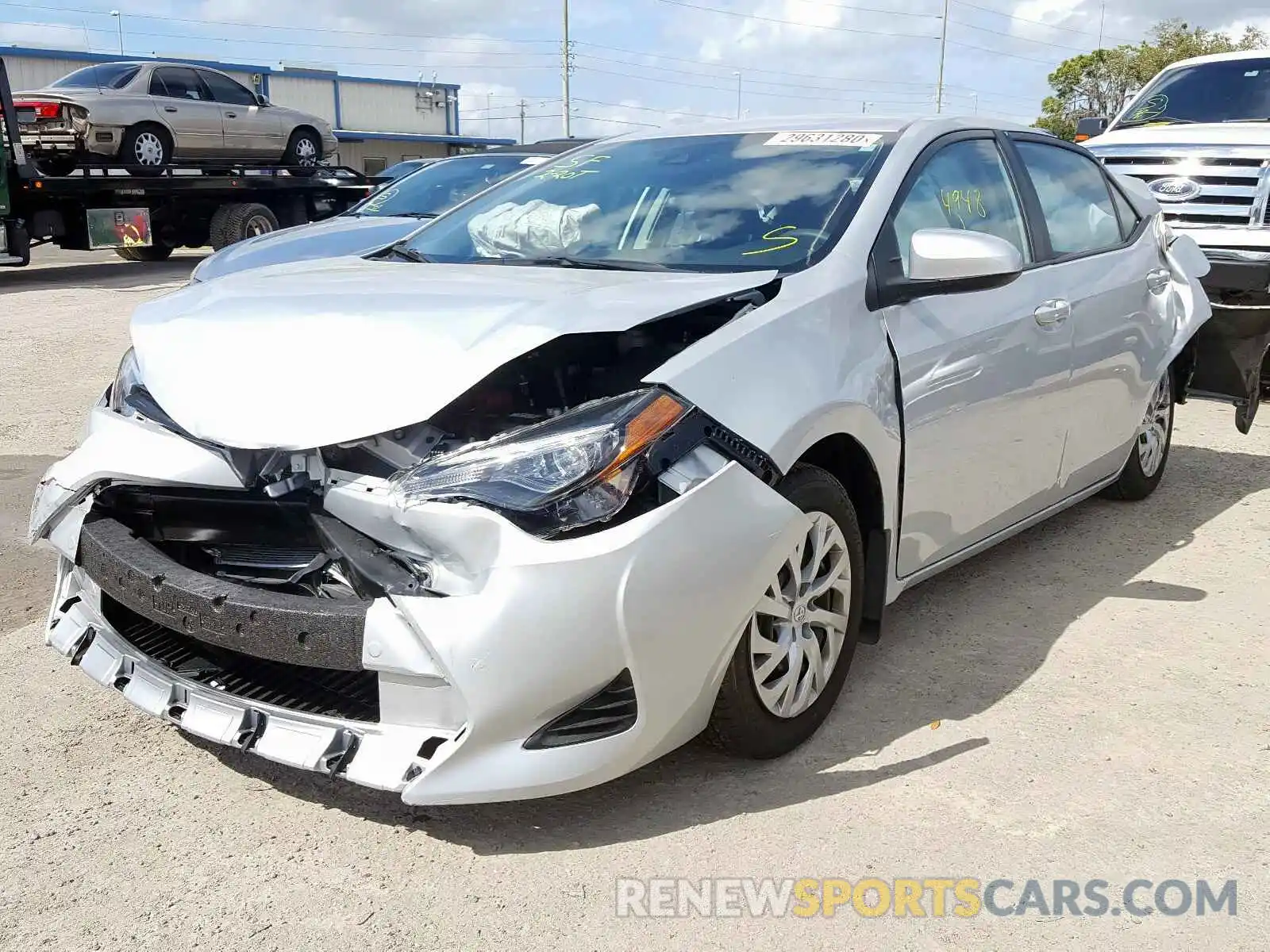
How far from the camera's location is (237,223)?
17.3 m

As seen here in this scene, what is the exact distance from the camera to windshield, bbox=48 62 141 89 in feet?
50.0

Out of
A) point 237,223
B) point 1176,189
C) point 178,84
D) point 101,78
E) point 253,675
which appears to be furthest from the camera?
point 237,223

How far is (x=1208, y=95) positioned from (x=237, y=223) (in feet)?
42.7

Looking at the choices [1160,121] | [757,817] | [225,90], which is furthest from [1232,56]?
Result: [225,90]

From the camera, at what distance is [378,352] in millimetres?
2725

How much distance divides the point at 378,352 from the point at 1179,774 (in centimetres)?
231

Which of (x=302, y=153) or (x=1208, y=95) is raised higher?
(x=1208, y=95)

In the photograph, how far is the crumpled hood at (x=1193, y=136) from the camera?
819cm

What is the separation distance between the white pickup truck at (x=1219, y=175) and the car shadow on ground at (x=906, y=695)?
33.0 inches

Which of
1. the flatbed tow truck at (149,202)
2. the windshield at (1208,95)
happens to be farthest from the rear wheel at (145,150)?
the windshield at (1208,95)

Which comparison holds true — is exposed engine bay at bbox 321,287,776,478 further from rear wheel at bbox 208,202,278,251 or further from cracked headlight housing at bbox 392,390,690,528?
rear wheel at bbox 208,202,278,251

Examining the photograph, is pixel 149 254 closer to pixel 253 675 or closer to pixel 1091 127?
pixel 1091 127

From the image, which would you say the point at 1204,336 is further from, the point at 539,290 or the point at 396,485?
the point at 396,485

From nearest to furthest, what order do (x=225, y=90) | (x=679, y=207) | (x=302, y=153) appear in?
(x=679, y=207) < (x=225, y=90) < (x=302, y=153)
